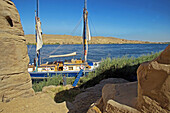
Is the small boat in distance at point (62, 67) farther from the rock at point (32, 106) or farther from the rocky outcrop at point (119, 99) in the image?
the rocky outcrop at point (119, 99)

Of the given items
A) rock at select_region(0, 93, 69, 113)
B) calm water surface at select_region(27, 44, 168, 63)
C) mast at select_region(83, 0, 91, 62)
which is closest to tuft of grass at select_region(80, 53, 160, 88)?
rock at select_region(0, 93, 69, 113)

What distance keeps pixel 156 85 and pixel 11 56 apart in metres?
4.24

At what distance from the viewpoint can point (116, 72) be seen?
797cm

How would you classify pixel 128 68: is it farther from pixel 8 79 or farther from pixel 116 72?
pixel 8 79

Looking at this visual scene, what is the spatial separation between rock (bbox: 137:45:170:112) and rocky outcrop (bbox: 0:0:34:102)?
395cm

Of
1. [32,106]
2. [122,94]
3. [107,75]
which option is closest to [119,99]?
[122,94]

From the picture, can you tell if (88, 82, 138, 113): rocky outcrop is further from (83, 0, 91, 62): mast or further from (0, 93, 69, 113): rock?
(83, 0, 91, 62): mast

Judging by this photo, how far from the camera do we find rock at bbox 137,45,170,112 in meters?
1.51

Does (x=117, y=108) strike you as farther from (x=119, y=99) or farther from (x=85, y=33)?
(x=85, y=33)

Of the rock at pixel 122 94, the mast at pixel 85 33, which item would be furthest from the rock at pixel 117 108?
the mast at pixel 85 33

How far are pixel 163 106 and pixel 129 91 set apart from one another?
0.88 metres

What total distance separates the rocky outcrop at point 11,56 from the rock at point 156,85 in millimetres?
3950

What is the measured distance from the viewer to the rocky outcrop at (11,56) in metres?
4.00

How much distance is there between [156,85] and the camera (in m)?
1.60
